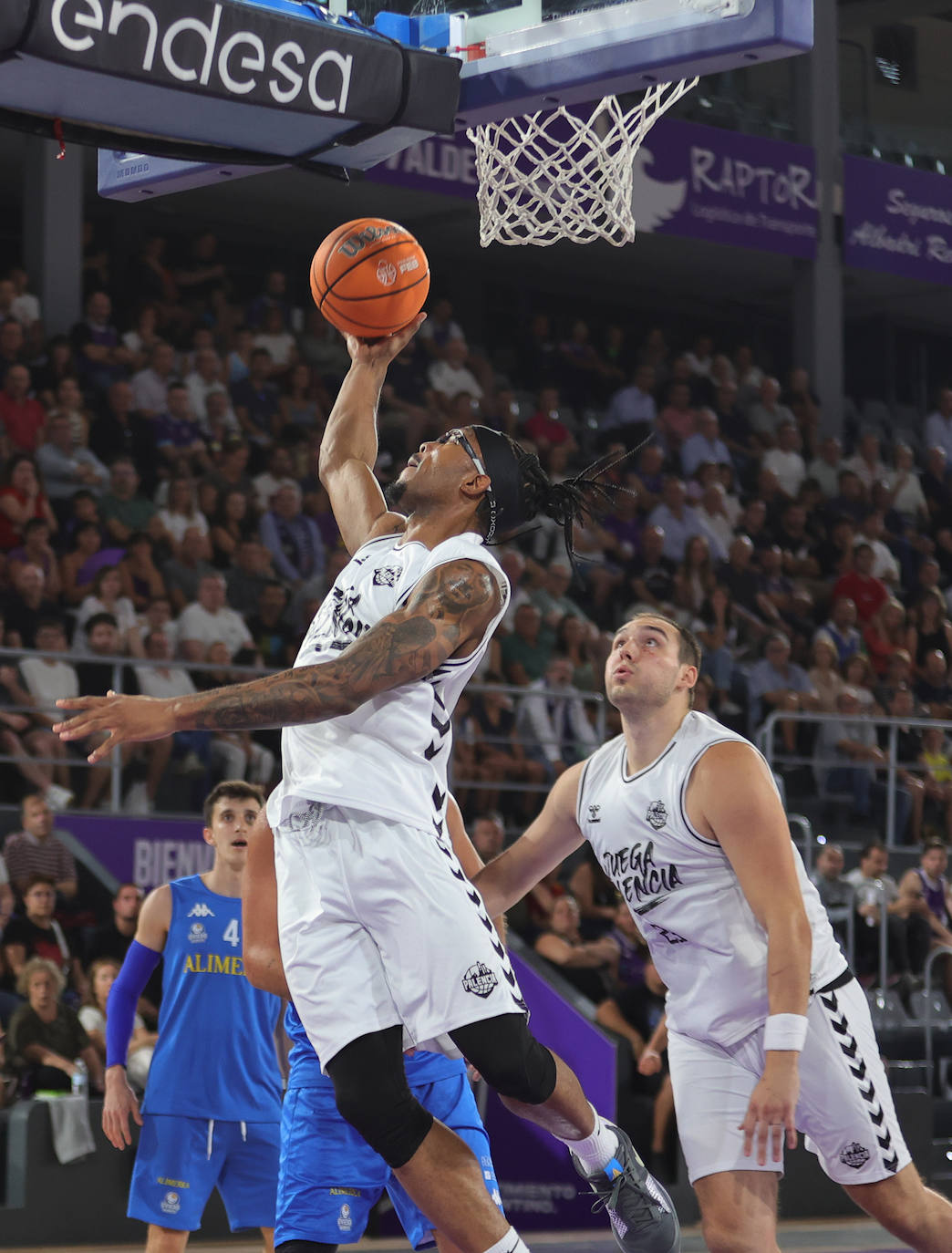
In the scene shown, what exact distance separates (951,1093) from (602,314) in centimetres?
1017

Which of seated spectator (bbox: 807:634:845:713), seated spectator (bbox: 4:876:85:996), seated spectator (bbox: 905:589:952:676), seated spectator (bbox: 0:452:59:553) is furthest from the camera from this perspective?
seated spectator (bbox: 905:589:952:676)

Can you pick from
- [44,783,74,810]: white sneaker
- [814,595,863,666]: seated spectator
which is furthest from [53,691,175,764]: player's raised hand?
[814,595,863,666]: seated spectator

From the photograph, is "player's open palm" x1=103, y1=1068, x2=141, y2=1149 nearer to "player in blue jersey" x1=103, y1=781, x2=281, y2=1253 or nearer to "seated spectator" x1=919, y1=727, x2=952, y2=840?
"player in blue jersey" x1=103, y1=781, x2=281, y2=1253

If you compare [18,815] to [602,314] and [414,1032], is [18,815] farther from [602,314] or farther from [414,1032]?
[602,314]

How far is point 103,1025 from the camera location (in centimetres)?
903

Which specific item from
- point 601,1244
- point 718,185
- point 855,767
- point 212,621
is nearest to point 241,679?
point 212,621

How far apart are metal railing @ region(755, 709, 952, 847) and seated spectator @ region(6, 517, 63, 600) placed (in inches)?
189

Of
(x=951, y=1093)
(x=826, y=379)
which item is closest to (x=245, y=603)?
(x=951, y=1093)

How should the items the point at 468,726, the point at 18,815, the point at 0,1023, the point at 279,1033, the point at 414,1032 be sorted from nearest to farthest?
the point at 414,1032
the point at 279,1033
the point at 0,1023
the point at 18,815
the point at 468,726

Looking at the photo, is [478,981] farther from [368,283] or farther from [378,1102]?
[368,283]

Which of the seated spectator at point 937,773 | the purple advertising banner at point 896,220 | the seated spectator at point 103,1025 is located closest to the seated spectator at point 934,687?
the seated spectator at point 937,773

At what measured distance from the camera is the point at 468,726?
11.5 meters

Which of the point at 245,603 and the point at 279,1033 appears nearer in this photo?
the point at 279,1033

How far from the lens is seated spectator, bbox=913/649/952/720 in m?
15.3
